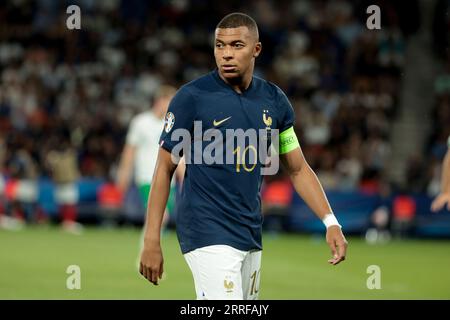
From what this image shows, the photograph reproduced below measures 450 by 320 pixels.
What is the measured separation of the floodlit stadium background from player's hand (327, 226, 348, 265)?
897 centimetres

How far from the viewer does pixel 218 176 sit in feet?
20.1

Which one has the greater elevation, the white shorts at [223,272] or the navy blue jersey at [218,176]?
the navy blue jersey at [218,176]

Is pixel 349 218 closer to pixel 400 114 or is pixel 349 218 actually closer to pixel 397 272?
pixel 400 114

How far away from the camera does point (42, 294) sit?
10.9 metres

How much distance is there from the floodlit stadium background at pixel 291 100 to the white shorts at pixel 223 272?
29.9 ft

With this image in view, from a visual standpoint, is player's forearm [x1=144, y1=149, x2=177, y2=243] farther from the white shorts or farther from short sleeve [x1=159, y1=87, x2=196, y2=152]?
the white shorts

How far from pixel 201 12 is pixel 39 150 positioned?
708 centimetres

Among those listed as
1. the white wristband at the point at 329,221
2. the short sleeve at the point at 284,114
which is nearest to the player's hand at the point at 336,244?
the white wristband at the point at 329,221

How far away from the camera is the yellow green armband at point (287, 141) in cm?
648

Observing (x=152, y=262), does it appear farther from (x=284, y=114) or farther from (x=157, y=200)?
(x=284, y=114)

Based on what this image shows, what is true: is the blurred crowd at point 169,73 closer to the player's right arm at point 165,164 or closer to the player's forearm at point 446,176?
the player's forearm at point 446,176

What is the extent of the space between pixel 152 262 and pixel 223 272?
0.46 metres

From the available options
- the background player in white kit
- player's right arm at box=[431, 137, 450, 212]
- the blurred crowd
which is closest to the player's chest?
player's right arm at box=[431, 137, 450, 212]
